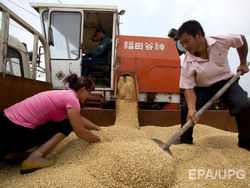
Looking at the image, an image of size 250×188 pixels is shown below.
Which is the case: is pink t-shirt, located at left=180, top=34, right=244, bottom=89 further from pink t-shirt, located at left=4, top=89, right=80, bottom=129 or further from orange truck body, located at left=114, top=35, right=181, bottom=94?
orange truck body, located at left=114, top=35, right=181, bottom=94

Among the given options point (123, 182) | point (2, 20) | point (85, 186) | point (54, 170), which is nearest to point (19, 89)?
point (2, 20)

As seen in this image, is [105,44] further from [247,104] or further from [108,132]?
Answer: [247,104]

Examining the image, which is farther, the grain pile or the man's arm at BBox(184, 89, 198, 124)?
the man's arm at BBox(184, 89, 198, 124)

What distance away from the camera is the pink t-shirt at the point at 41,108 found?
149 cm

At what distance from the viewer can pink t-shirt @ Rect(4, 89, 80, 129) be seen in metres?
1.49

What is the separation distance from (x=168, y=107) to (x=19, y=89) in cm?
295

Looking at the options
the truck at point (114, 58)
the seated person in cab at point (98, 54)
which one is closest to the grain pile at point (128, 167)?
the truck at point (114, 58)

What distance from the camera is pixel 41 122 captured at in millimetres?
1591

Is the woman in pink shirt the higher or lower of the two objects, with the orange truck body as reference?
lower

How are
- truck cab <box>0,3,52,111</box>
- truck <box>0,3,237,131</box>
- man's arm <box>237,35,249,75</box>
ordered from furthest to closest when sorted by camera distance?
1. truck <box>0,3,237,131</box>
2. man's arm <box>237,35,249,75</box>
3. truck cab <box>0,3,52,111</box>

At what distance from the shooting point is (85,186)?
1110 mm

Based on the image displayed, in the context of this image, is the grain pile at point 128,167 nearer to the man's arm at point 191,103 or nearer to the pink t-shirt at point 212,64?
the man's arm at point 191,103

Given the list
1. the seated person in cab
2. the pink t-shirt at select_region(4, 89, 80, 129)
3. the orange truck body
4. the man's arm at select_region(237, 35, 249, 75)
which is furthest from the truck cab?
the man's arm at select_region(237, 35, 249, 75)

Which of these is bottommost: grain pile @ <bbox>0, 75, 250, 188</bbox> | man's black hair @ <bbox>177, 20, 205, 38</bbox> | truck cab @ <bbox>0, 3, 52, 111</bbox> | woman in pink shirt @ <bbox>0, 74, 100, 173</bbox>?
grain pile @ <bbox>0, 75, 250, 188</bbox>
